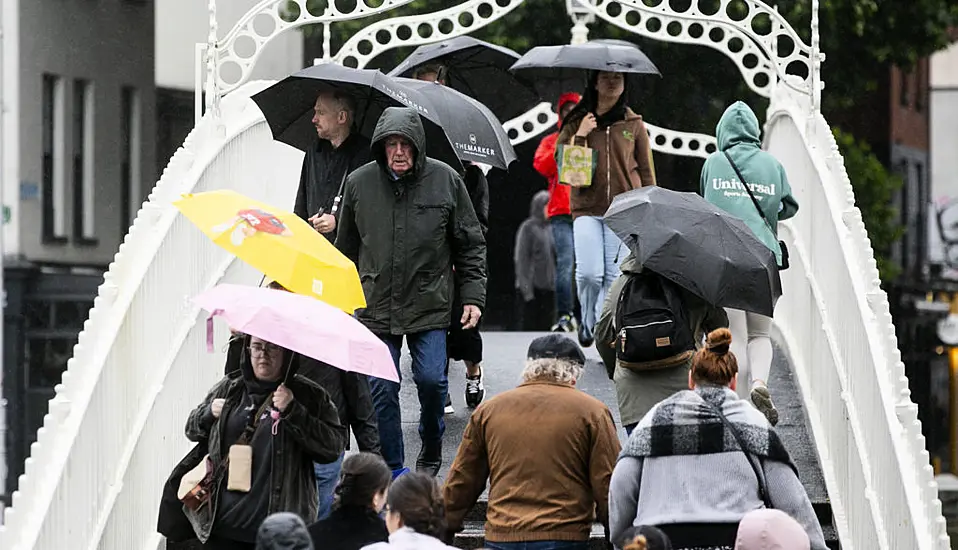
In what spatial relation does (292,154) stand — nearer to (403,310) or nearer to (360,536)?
(403,310)

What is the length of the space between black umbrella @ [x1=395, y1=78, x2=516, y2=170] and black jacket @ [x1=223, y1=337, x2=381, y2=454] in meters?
2.44

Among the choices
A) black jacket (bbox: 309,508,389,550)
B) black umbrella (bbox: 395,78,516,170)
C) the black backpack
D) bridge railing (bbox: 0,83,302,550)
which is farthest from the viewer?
black umbrella (bbox: 395,78,516,170)

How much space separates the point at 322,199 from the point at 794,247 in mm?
3694

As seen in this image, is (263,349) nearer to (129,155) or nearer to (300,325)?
(300,325)

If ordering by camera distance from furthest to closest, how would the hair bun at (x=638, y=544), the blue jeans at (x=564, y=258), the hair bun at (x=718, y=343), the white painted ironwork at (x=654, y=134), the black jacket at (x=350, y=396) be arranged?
the white painted ironwork at (x=654, y=134), the blue jeans at (x=564, y=258), the black jacket at (x=350, y=396), the hair bun at (x=718, y=343), the hair bun at (x=638, y=544)

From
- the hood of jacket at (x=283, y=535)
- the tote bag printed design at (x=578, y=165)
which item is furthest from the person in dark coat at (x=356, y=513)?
the tote bag printed design at (x=578, y=165)

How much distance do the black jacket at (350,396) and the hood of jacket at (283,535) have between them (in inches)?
93.5

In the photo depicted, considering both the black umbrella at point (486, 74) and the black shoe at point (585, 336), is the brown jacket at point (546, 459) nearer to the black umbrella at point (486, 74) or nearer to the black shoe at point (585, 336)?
the black shoe at point (585, 336)

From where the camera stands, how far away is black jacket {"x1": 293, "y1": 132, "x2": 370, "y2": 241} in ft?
33.6

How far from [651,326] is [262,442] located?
1.94 meters

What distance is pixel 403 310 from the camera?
9617 millimetres

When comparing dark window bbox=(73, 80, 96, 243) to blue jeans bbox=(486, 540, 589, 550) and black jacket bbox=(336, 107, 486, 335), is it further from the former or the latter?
blue jeans bbox=(486, 540, 589, 550)

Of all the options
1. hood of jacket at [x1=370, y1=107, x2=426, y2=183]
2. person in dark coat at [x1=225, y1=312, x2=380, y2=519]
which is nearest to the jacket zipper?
hood of jacket at [x1=370, y1=107, x2=426, y2=183]

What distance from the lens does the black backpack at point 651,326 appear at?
8.83 meters
